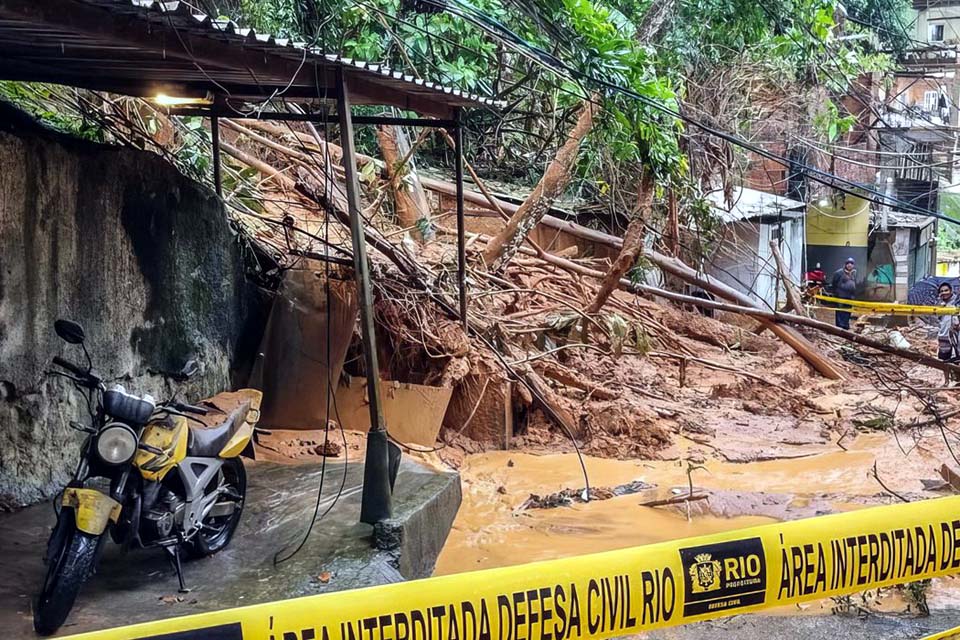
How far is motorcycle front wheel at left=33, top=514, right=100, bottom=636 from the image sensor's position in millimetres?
3791

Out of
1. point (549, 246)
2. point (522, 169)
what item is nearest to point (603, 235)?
point (549, 246)

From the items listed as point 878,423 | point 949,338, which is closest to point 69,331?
point 878,423

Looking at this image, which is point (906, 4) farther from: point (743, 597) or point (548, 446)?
point (743, 597)

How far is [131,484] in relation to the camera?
4.11 meters

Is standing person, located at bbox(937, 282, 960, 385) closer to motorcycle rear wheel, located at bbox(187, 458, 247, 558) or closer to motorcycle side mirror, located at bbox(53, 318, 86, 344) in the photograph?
motorcycle rear wheel, located at bbox(187, 458, 247, 558)

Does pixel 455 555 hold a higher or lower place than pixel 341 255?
lower

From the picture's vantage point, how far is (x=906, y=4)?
70.0ft

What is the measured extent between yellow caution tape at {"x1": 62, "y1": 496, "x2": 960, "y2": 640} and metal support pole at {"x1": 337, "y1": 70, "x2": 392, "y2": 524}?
2756 mm

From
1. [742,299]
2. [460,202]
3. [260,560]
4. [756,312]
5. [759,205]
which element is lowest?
[260,560]

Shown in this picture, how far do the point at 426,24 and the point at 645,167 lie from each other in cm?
272

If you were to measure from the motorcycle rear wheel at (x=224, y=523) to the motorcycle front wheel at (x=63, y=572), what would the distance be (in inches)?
33.5

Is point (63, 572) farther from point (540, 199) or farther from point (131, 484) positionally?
point (540, 199)

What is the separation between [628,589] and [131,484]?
8.49 feet

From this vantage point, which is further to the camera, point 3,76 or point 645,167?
point 645,167
